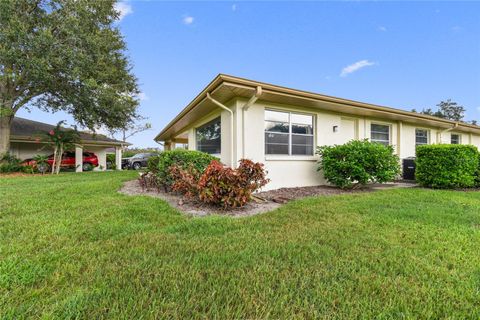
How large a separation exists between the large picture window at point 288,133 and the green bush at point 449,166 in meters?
3.47

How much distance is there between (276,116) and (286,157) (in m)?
1.27

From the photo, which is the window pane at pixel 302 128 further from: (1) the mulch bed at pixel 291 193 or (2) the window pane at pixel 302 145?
(1) the mulch bed at pixel 291 193

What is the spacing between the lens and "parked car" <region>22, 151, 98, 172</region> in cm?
1279

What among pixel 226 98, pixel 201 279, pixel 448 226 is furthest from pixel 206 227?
pixel 226 98

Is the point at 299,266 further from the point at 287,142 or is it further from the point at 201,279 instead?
the point at 287,142

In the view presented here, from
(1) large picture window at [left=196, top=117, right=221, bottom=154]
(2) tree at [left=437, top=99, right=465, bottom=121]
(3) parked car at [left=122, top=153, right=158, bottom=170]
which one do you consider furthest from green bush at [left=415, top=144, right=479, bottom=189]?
(2) tree at [left=437, top=99, right=465, bottom=121]

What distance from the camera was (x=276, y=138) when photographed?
22.1 feet

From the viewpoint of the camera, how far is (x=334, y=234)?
113 inches

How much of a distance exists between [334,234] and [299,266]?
105cm

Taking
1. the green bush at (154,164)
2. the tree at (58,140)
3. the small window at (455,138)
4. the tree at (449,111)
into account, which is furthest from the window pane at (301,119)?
the tree at (449,111)

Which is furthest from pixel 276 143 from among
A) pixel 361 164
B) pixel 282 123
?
pixel 361 164

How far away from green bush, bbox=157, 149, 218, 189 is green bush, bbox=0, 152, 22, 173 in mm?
11893

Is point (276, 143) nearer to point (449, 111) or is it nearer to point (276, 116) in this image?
point (276, 116)

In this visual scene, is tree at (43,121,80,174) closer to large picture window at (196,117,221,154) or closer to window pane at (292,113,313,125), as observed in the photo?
large picture window at (196,117,221,154)
